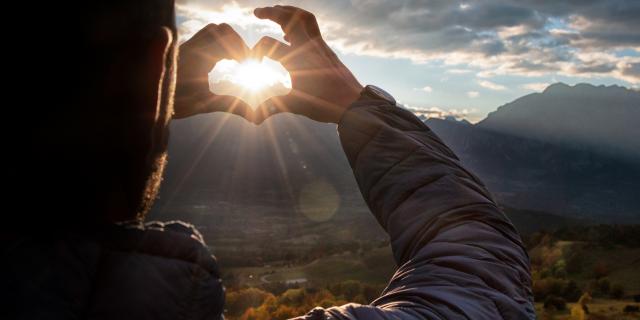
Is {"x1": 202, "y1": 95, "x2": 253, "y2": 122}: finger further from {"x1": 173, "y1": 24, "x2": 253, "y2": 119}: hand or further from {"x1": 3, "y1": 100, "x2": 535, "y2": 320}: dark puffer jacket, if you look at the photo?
{"x1": 3, "y1": 100, "x2": 535, "y2": 320}: dark puffer jacket

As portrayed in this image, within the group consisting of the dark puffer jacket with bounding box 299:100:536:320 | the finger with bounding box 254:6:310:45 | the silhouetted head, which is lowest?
the dark puffer jacket with bounding box 299:100:536:320

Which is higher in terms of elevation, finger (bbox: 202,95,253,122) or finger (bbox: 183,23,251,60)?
finger (bbox: 183,23,251,60)

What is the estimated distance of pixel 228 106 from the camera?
5.60ft

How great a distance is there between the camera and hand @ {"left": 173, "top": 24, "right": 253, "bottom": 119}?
5.22 ft

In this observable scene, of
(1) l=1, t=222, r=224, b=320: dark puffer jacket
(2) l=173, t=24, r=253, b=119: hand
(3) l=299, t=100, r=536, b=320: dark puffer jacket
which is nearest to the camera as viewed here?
(1) l=1, t=222, r=224, b=320: dark puffer jacket

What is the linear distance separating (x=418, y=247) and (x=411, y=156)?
0.30 meters

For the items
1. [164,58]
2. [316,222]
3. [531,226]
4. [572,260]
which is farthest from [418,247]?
[316,222]

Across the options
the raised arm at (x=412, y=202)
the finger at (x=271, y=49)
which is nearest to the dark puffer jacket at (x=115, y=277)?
the raised arm at (x=412, y=202)

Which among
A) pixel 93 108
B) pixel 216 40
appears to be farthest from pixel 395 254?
pixel 93 108

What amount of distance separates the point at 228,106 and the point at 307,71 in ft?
1.03

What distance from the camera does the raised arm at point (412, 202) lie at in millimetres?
1179

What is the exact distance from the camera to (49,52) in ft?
2.20

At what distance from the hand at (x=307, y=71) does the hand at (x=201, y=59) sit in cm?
9

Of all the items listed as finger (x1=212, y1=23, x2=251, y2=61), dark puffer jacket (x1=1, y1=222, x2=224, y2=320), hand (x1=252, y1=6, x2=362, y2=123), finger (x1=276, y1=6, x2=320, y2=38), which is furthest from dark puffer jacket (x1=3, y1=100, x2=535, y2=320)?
finger (x1=212, y1=23, x2=251, y2=61)
